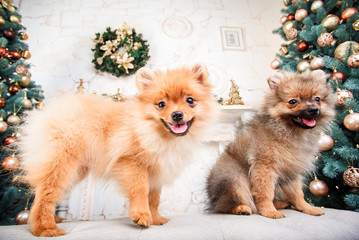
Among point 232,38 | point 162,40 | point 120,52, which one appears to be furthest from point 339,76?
point 120,52

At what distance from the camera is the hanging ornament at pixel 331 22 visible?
189 cm

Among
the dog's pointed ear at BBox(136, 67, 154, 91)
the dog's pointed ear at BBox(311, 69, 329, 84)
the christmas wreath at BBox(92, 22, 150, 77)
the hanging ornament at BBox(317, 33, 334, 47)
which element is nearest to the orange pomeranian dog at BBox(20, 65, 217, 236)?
the dog's pointed ear at BBox(136, 67, 154, 91)

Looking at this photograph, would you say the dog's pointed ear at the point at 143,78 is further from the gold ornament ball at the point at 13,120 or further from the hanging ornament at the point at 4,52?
the hanging ornament at the point at 4,52

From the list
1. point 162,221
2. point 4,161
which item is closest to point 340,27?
point 162,221

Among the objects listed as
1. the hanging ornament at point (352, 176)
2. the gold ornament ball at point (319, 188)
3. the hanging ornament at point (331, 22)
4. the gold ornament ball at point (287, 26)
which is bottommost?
the gold ornament ball at point (319, 188)

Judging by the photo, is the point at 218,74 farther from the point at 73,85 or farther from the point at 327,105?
the point at 73,85

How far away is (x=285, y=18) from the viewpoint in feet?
7.95

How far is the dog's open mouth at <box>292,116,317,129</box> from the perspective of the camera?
138 centimetres

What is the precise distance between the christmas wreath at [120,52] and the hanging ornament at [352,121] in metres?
2.66

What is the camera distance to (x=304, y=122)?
139 cm

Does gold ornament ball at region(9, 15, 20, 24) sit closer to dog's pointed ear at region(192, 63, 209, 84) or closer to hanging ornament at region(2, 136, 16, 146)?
hanging ornament at region(2, 136, 16, 146)

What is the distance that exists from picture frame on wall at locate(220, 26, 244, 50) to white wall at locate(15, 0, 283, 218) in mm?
78

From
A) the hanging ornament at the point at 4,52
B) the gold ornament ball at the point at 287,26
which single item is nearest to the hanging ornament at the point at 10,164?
the hanging ornament at the point at 4,52

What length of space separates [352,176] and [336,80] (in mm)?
799
